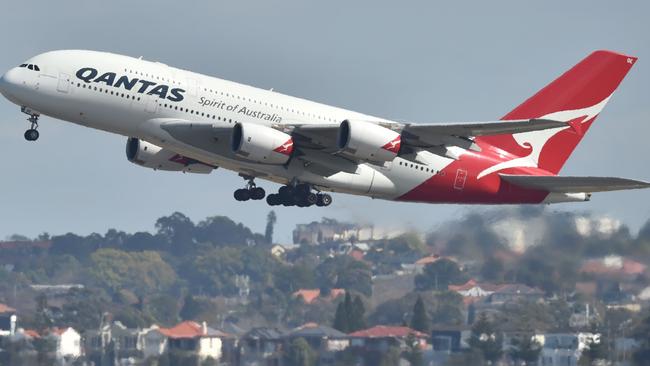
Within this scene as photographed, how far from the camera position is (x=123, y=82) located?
45.2 metres

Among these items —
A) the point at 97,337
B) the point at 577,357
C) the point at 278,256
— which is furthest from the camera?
the point at 278,256

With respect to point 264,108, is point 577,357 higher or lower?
lower

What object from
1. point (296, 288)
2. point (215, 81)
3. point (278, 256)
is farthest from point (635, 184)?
point (278, 256)

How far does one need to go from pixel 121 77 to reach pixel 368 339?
1159 cm

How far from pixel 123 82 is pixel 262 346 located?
9.93m

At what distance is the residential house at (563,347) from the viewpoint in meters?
44.5

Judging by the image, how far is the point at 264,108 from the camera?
153 feet

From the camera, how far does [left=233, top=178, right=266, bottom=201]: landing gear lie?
50.3m

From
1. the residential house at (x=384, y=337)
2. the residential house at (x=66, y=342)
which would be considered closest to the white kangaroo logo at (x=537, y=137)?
the residential house at (x=384, y=337)

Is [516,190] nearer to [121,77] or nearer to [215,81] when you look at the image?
[215,81]

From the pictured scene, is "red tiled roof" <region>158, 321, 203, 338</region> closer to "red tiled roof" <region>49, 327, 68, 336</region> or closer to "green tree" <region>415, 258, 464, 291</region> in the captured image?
"red tiled roof" <region>49, 327, 68, 336</region>

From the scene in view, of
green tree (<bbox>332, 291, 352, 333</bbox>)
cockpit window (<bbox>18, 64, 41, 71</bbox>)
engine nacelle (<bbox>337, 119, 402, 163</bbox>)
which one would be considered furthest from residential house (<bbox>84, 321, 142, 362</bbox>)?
engine nacelle (<bbox>337, 119, 402, 163</bbox>)

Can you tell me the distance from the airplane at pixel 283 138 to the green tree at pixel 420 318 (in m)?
3.84

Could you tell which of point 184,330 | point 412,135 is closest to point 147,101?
point 412,135
